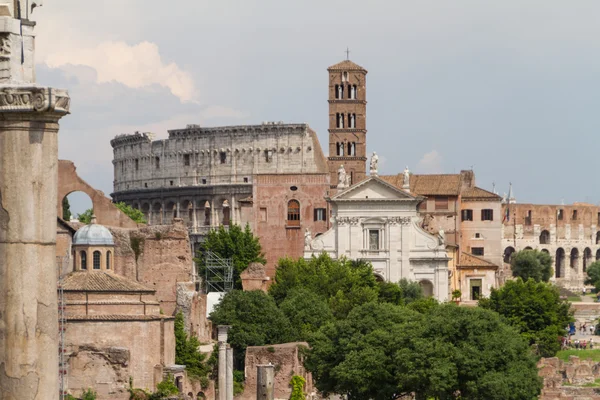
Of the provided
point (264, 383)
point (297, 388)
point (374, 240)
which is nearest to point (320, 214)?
point (374, 240)

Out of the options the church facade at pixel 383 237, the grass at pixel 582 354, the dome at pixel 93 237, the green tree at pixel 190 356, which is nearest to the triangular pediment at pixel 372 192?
the church facade at pixel 383 237

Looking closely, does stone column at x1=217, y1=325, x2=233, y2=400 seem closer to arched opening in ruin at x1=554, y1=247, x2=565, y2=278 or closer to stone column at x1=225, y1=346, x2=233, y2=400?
stone column at x1=225, y1=346, x2=233, y2=400

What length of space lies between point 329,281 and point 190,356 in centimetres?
1733

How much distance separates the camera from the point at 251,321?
63094mm

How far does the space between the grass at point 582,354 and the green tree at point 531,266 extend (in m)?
42.6

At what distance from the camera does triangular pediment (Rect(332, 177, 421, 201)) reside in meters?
87.8

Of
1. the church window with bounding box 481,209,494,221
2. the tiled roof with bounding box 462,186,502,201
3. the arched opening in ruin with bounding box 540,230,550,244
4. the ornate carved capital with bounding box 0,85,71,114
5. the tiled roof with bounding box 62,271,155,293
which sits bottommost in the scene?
the tiled roof with bounding box 62,271,155,293

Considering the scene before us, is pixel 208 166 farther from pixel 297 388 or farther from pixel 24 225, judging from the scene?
pixel 24 225

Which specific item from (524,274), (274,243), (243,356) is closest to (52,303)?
(243,356)

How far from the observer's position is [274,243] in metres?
91.3

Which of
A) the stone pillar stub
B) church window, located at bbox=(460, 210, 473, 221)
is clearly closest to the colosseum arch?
church window, located at bbox=(460, 210, 473, 221)

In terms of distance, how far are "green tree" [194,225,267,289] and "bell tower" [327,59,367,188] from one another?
1207cm

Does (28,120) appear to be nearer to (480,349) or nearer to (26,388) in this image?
(26,388)

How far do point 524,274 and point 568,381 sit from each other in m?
55.6
